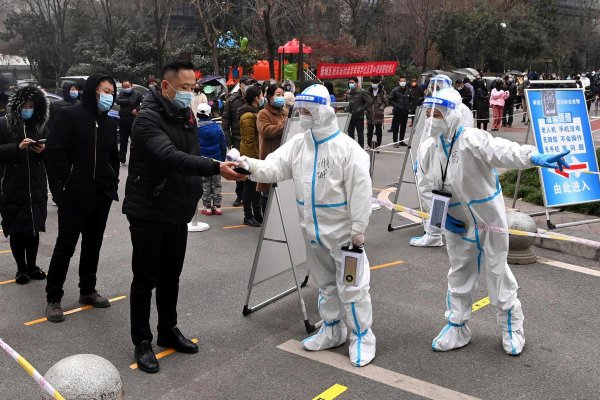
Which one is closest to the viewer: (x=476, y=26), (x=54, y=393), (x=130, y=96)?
(x=54, y=393)

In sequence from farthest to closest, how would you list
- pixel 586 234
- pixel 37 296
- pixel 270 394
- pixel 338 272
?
pixel 586 234, pixel 37 296, pixel 338 272, pixel 270 394

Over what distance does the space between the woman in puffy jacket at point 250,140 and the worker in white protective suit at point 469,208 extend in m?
4.20

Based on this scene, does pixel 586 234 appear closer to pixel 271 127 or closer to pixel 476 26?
pixel 271 127

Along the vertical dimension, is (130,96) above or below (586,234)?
above

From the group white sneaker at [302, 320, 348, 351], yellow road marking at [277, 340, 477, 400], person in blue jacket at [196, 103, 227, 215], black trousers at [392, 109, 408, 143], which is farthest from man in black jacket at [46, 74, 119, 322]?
black trousers at [392, 109, 408, 143]

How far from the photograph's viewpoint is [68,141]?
16.8ft

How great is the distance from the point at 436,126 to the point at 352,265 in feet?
3.86

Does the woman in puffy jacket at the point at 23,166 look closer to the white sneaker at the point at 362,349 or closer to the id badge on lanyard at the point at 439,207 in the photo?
the white sneaker at the point at 362,349

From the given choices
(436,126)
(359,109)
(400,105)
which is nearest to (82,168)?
(436,126)

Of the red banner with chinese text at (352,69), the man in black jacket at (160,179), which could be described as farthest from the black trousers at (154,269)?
the red banner with chinese text at (352,69)

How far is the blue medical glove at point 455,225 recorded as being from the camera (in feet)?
15.3

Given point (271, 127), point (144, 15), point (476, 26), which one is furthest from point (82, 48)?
point (271, 127)

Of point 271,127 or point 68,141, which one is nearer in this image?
point 68,141

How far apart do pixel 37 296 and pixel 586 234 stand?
20.4 feet
